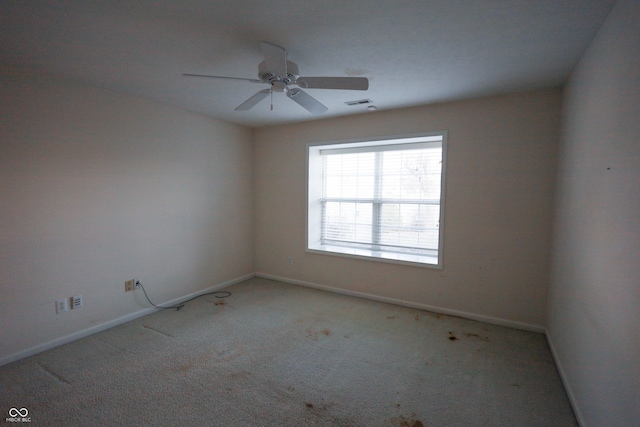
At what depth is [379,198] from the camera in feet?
13.3

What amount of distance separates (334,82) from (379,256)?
241 cm

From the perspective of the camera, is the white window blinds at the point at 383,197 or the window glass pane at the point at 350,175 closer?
the white window blinds at the point at 383,197

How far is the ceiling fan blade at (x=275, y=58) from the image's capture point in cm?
179

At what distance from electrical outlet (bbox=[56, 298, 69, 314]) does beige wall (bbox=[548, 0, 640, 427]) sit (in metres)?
3.91

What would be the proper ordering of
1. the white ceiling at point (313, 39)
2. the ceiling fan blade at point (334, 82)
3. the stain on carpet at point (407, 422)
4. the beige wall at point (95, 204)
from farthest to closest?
the beige wall at point (95, 204) → the ceiling fan blade at point (334, 82) → the stain on carpet at point (407, 422) → the white ceiling at point (313, 39)

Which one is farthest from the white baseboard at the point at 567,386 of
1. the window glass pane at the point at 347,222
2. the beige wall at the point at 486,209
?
the window glass pane at the point at 347,222

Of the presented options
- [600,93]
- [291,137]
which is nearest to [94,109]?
[291,137]

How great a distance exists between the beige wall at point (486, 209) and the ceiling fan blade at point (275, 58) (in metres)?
2.04

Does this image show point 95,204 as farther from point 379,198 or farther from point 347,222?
point 379,198

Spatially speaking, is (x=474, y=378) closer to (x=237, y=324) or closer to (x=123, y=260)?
(x=237, y=324)

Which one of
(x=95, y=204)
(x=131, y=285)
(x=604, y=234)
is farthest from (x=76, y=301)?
(x=604, y=234)

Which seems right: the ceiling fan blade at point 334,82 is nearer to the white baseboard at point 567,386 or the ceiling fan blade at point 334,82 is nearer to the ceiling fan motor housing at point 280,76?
the ceiling fan motor housing at point 280,76

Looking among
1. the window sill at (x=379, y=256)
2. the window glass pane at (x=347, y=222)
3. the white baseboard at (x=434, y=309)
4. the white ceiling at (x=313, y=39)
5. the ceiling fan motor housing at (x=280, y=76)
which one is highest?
the white ceiling at (x=313, y=39)

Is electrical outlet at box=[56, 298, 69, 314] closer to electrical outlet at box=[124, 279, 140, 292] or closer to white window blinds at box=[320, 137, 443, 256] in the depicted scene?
electrical outlet at box=[124, 279, 140, 292]
